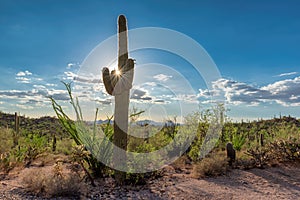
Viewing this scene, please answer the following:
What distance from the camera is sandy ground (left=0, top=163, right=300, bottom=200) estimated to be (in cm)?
600

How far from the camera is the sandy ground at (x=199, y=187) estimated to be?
6.00 metres

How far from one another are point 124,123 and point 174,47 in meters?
2.88

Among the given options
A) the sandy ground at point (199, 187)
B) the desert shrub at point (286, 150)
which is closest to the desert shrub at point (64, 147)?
the sandy ground at point (199, 187)

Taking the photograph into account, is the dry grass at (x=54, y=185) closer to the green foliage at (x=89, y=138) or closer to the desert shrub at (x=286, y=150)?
the green foliage at (x=89, y=138)

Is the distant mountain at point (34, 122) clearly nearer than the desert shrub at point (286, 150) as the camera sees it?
No

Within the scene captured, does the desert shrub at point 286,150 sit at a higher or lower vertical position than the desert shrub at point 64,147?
higher

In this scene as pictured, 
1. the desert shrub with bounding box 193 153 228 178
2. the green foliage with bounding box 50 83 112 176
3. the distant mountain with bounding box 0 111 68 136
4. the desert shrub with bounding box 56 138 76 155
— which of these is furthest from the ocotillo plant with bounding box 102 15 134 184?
the distant mountain with bounding box 0 111 68 136

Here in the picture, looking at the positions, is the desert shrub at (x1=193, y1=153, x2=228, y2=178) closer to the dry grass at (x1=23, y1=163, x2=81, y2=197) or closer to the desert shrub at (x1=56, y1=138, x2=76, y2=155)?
the dry grass at (x1=23, y1=163, x2=81, y2=197)

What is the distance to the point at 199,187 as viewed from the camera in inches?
259

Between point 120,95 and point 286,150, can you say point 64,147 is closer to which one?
point 120,95

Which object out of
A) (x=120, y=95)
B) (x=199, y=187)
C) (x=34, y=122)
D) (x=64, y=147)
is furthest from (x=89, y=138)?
(x=34, y=122)

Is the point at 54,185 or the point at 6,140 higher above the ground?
the point at 6,140

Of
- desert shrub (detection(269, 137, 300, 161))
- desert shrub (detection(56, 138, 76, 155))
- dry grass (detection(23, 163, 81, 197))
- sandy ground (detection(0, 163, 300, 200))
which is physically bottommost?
sandy ground (detection(0, 163, 300, 200))

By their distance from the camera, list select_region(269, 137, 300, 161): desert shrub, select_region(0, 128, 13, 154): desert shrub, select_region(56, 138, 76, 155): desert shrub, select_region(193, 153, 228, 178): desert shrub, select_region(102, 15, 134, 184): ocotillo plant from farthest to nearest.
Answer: select_region(56, 138, 76, 155): desert shrub → select_region(0, 128, 13, 154): desert shrub → select_region(269, 137, 300, 161): desert shrub → select_region(193, 153, 228, 178): desert shrub → select_region(102, 15, 134, 184): ocotillo plant
